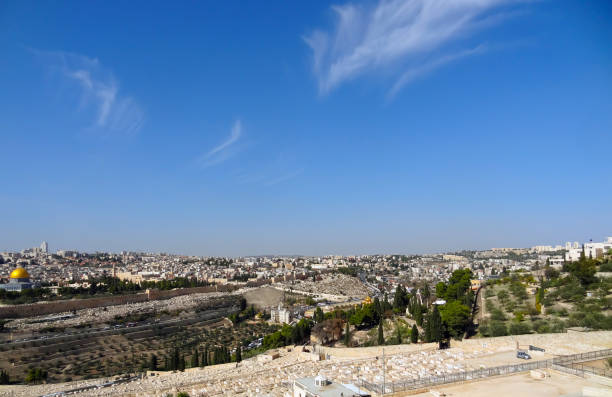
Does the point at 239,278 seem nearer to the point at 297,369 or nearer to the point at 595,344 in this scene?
the point at 297,369

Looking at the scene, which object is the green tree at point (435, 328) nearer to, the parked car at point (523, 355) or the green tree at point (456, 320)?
the green tree at point (456, 320)

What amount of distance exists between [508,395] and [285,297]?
49294 mm

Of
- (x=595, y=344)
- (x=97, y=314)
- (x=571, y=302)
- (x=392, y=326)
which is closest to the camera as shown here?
(x=595, y=344)

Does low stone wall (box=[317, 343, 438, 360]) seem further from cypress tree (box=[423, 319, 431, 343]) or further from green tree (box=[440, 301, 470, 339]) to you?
green tree (box=[440, 301, 470, 339])

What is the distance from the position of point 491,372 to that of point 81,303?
153 ft

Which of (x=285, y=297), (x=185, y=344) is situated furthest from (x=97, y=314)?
(x=285, y=297)

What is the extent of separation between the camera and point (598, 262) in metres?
34.3

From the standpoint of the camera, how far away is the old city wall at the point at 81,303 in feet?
138

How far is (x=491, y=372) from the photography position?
13.2 meters

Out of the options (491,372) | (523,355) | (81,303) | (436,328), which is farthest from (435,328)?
(81,303)

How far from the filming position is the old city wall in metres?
42.1

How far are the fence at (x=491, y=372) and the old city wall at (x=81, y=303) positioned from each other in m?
42.5

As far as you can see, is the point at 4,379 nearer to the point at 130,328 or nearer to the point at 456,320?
the point at 130,328

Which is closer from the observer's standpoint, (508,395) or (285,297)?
(508,395)
